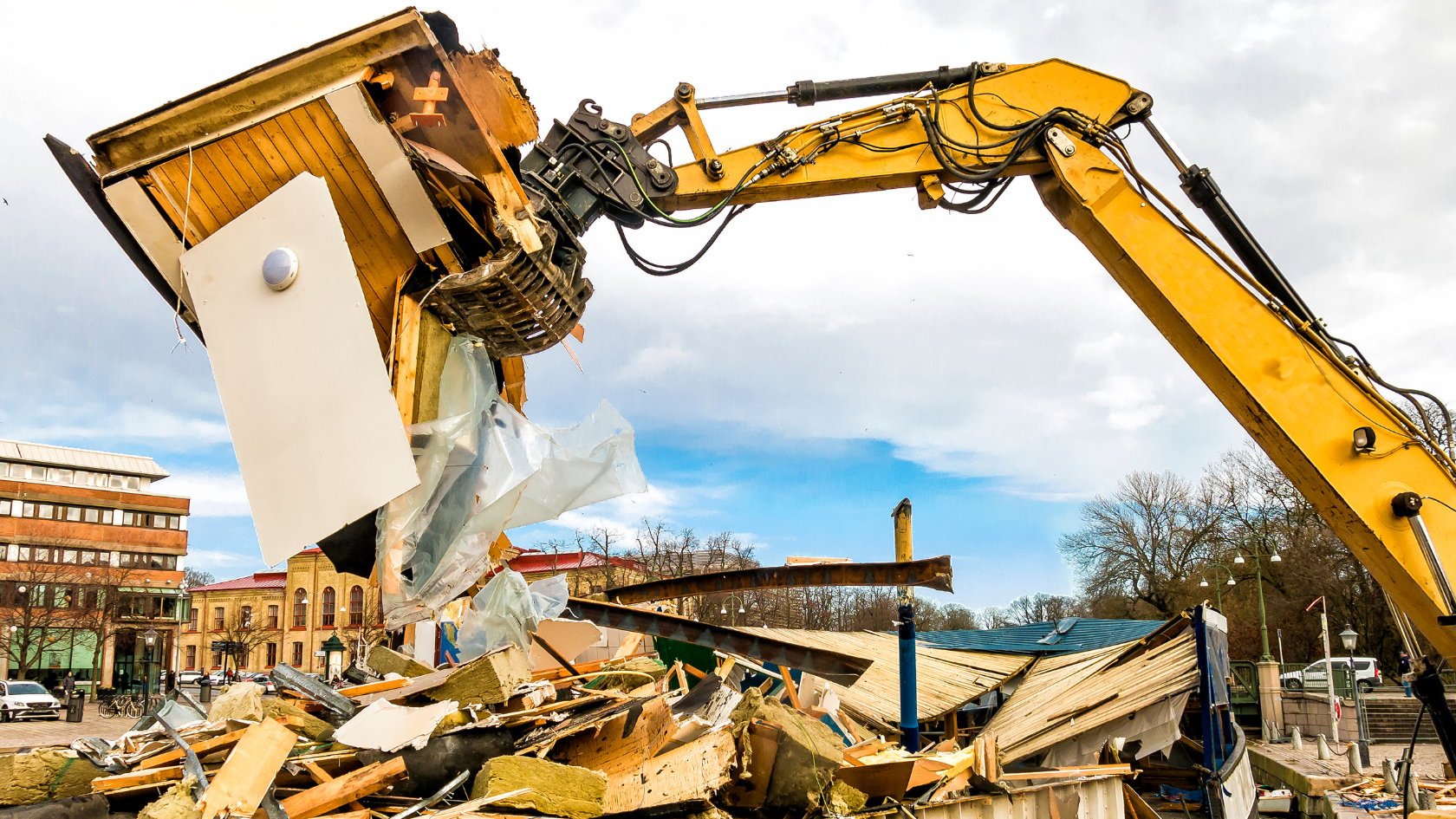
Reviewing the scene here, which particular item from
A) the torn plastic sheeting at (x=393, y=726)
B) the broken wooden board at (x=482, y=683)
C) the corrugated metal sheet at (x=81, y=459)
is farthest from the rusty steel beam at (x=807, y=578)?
the corrugated metal sheet at (x=81, y=459)

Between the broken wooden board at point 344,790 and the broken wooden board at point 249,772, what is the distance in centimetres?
17

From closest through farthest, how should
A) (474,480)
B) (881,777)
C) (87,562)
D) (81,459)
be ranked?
1. (474,480)
2. (881,777)
3. (87,562)
4. (81,459)

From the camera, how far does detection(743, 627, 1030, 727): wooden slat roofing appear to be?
430 inches

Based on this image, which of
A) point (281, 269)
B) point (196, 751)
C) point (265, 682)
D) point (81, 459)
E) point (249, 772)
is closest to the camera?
point (249, 772)

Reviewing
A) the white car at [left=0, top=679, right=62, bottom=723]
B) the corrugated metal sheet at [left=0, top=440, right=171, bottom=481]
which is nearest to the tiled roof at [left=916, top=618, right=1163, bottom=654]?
the white car at [left=0, top=679, right=62, bottom=723]

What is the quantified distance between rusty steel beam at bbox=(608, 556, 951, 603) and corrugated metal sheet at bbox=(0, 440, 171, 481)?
65502mm

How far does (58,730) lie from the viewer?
23.0 meters

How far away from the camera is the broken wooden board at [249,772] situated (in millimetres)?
3826

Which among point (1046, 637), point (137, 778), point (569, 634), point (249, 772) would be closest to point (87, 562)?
point (1046, 637)

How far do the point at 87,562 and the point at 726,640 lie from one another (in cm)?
6069

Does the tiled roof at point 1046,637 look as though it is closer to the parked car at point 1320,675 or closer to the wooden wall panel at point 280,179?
the parked car at point 1320,675

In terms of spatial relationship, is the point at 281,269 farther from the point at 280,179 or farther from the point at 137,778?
the point at 137,778

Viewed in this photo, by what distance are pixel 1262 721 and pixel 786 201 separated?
25544 millimetres

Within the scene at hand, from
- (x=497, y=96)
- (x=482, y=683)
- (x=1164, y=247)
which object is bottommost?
(x=482, y=683)
